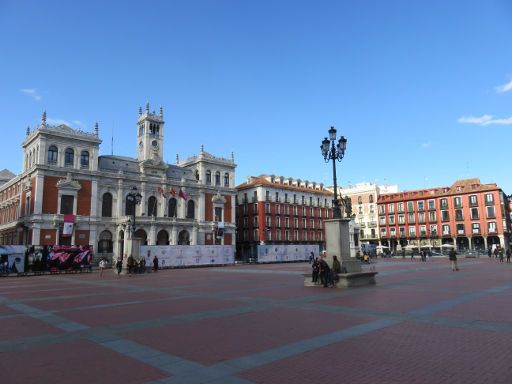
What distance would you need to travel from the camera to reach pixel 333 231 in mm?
19797

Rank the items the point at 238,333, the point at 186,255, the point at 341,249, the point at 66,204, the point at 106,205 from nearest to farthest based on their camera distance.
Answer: the point at 238,333 → the point at 341,249 → the point at 186,255 → the point at 66,204 → the point at 106,205

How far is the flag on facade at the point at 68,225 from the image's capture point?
172ft

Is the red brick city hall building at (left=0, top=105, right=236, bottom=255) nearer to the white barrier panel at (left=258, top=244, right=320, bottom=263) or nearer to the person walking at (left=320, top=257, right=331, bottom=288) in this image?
the white barrier panel at (left=258, top=244, right=320, bottom=263)

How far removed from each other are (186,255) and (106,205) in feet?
63.2

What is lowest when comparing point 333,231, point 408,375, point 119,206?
point 408,375

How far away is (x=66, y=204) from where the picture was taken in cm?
5547

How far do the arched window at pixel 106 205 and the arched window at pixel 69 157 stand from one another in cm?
651

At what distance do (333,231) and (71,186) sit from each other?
4636 centimetres

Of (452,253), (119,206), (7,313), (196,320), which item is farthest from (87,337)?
(119,206)

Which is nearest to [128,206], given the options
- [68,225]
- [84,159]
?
[84,159]

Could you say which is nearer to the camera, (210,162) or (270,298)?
(270,298)

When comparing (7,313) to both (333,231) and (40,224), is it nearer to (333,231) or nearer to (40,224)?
(333,231)

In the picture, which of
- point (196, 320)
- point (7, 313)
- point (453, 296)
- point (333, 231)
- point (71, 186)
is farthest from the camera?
point (71, 186)

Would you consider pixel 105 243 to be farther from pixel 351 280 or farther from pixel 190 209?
pixel 351 280
